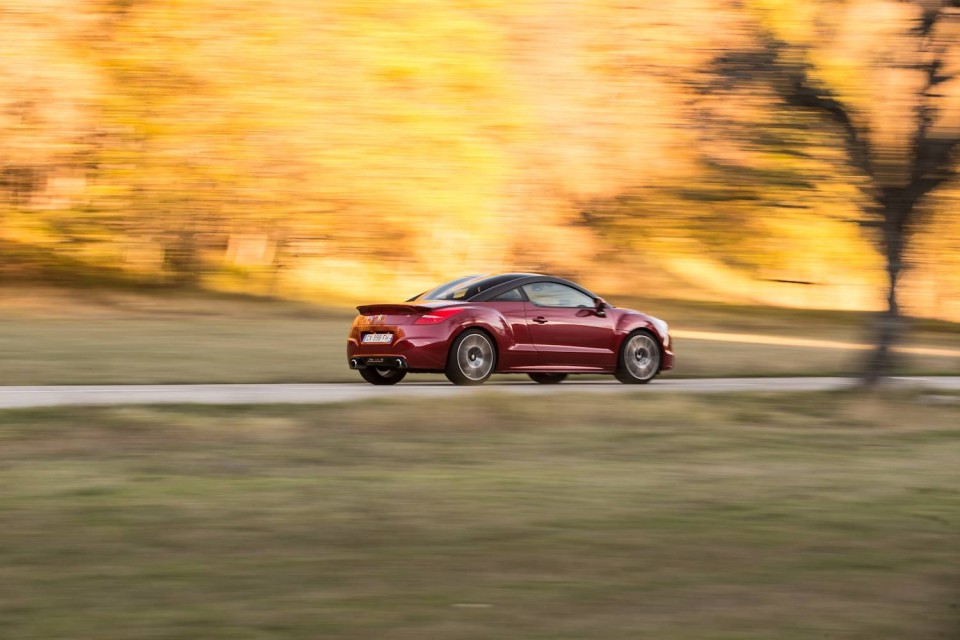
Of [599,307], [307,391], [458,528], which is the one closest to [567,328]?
[599,307]

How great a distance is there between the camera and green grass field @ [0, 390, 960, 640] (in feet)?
19.6

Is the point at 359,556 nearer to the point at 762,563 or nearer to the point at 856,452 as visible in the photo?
the point at 762,563

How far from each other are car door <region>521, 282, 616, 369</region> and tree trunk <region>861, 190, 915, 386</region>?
3142 mm

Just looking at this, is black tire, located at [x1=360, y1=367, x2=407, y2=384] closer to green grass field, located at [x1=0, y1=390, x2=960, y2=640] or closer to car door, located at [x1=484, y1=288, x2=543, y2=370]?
car door, located at [x1=484, y1=288, x2=543, y2=370]

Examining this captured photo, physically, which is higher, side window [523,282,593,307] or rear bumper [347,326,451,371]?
side window [523,282,593,307]

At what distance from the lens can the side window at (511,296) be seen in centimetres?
1670

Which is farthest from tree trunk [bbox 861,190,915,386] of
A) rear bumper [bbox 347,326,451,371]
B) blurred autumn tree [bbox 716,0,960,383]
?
rear bumper [bbox 347,326,451,371]

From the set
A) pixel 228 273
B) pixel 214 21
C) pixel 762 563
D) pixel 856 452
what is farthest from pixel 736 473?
pixel 228 273

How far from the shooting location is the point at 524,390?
52.2 ft

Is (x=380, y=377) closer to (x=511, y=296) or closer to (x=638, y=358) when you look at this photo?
(x=511, y=296)

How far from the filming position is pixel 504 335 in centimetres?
1655

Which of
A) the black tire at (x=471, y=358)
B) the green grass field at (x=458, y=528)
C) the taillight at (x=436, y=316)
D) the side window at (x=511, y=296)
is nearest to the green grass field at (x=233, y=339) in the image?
the black tire at (x=471, y=358)

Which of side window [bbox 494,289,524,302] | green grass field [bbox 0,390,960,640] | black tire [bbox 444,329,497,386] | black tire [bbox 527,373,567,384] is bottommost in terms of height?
black tire [bbox 527,373,567,384]

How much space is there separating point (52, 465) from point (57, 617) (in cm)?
455
